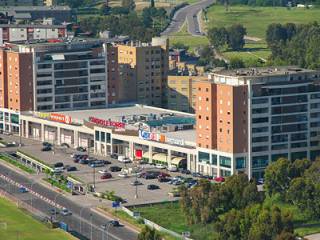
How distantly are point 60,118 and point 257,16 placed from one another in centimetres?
6235

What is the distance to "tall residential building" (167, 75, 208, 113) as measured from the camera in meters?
91.1

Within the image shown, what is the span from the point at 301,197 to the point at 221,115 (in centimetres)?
983

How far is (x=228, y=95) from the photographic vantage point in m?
72.4

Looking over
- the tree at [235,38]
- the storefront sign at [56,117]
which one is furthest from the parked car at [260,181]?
the tree at [235,38]

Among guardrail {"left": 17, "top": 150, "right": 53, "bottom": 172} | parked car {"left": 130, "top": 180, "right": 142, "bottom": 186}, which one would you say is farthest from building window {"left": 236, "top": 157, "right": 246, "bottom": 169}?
guardrail {"left": 17, "top": 150, "right": 53, "bottom": 172}

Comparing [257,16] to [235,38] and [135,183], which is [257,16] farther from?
[135,183]

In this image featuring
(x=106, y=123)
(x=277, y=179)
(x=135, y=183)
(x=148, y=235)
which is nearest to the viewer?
(x=148, y=235)

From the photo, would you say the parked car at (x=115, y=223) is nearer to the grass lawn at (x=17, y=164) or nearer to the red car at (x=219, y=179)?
the red car at (x=219, y=179)

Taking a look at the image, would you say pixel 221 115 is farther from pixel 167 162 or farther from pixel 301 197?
pixel 301 197

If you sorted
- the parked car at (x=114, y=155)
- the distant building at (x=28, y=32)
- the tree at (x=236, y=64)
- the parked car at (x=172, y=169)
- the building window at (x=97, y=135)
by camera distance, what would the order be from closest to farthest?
the parked car at (x=172, y=169) < the parked car at (x=114, y=155) < the building window at (x=97, y=135) < the tree at (x=236, y=64) < the distant building at (x=28, y=32)

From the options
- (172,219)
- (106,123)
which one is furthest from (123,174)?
(172,219)

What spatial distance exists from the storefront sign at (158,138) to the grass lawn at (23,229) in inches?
441

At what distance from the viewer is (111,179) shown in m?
72.6

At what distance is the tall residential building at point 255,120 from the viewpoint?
237ft
